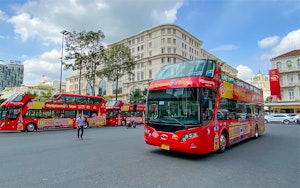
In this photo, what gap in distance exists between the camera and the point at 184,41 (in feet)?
228

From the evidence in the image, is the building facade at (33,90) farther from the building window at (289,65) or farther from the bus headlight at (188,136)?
the bus headlight at (188,136)

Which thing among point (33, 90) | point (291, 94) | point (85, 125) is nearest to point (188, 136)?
point (85, 125)

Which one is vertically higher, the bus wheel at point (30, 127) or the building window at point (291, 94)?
the building window at point (291, 94)

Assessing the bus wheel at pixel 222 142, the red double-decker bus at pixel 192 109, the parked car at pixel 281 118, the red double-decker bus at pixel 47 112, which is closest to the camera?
the red double-decker bus at pixel 192 109

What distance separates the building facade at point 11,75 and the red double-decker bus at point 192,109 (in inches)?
3931

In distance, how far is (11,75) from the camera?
298ft

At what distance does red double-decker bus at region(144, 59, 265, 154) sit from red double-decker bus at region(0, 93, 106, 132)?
16.8 m

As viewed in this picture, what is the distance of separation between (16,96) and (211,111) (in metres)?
20.0

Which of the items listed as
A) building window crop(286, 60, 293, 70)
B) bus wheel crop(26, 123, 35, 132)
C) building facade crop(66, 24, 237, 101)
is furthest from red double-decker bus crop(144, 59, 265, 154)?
building facade crop(66, 24, 237, 101)

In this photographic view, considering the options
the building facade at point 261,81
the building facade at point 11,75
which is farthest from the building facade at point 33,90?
the building facade at point 261,81

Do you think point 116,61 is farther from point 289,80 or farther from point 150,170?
point 289,80

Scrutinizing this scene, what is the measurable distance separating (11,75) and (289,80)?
105 metres

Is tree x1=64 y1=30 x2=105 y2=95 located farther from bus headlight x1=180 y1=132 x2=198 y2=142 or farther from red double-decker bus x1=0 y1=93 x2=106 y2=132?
bus headlight x1=180 y1=132 x2=198 y2=142

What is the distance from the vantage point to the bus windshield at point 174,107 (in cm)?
719
